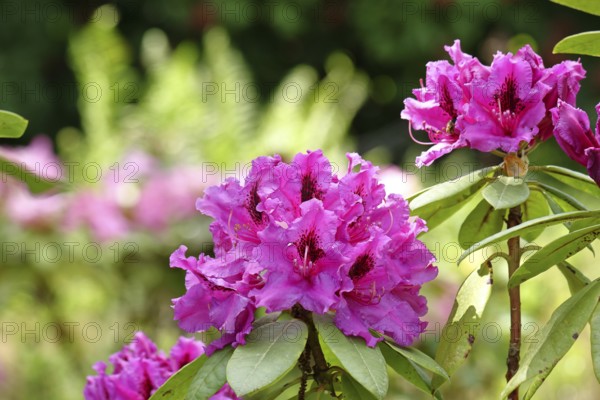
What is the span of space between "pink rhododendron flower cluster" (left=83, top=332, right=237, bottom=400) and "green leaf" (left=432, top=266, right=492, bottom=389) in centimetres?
23

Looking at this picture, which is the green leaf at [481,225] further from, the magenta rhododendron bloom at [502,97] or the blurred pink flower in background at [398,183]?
the blurred pink flower in background at [398,183]

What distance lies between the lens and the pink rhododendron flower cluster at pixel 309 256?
0.82 m

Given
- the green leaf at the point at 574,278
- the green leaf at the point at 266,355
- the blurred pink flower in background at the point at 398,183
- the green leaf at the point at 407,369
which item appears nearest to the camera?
the green leaf at the point at 266,355

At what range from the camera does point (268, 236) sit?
82 centimetres

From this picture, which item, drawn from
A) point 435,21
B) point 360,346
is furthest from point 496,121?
point 435,21

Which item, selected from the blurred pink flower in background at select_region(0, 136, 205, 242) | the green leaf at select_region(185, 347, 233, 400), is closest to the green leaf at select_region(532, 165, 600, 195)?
the green leaf at select_region(185, 347, 233, 400)

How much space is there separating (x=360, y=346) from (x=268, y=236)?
5.2 inches

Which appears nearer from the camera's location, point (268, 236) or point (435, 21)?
point (268, 236)

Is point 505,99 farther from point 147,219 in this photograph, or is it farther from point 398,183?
point 147,219

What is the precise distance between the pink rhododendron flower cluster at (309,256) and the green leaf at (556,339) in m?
0.12

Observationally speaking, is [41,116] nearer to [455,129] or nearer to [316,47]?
[316,47]

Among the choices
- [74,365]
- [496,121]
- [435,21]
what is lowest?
[74,365]

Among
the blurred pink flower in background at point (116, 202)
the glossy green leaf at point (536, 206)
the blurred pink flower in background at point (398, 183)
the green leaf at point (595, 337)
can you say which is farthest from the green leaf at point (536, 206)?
the blurred pink flower in background at point (116, 202)

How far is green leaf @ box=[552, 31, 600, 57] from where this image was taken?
0.83m
